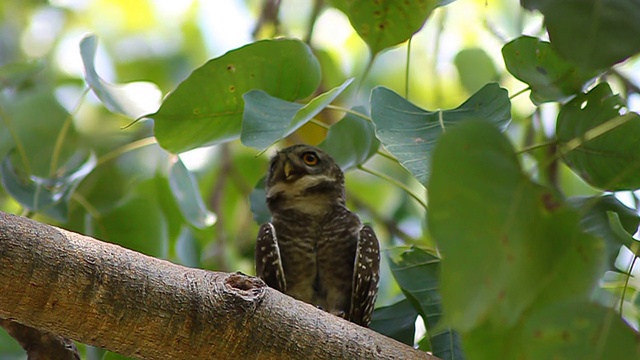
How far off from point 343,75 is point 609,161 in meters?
2.71

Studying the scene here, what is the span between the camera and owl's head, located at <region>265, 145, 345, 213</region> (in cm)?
348

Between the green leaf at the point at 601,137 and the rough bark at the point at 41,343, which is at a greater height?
the green leaf at the point at 601,137

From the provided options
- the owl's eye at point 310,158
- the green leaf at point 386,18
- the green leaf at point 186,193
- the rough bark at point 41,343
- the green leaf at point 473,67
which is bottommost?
the rough bark at point 41,343

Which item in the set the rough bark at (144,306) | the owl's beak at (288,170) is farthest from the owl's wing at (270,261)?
the rough bark at (144,306)

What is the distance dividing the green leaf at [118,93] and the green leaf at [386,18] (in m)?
0.78

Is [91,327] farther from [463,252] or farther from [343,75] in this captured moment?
[343,75]

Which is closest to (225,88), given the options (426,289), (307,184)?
(426,289)

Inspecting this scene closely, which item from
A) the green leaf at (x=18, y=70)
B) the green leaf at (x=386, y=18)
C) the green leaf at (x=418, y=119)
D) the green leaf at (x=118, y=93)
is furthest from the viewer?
the green leaf at (x=18, y=70)

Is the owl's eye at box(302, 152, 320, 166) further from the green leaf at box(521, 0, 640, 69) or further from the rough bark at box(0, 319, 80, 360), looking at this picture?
the green leaf at box(521, 0, 640, 69)

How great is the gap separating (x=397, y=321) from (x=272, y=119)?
2.60 ft

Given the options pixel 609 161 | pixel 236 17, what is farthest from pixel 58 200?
pixel 236 17

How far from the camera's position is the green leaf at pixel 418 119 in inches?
83.8

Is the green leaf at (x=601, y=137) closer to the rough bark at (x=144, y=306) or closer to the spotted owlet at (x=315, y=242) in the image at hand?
the rough bark at (x=144, y=306)

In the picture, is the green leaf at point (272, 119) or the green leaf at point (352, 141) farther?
the green leaf at point (352, 141)
